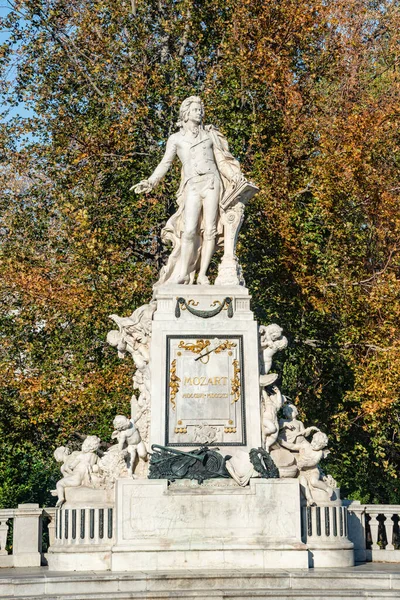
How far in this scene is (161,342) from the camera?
14242mm

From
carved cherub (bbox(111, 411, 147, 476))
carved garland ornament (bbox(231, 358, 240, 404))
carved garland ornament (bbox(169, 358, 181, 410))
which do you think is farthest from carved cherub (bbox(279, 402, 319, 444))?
carved cherub (bbox(111, 411, 147, 476))

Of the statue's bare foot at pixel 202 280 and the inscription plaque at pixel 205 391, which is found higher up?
the statue's bare foot at pixel 202 280

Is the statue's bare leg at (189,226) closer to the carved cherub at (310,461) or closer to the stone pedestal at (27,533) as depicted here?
the carved cherub at (310,461)

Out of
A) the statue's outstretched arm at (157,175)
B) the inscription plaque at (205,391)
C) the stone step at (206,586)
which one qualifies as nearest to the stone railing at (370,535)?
the inscription plaque at (205,391)

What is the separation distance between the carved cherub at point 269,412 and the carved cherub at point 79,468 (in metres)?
2.34

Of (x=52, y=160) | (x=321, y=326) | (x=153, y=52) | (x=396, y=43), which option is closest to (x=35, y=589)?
(x=321, y=326)

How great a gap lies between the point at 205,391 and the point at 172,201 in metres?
11.1

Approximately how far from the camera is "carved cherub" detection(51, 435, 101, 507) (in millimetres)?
14016

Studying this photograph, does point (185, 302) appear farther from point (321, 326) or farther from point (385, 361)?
point (321, 326)

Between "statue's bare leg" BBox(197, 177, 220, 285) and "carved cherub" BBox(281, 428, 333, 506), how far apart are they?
2711 mm

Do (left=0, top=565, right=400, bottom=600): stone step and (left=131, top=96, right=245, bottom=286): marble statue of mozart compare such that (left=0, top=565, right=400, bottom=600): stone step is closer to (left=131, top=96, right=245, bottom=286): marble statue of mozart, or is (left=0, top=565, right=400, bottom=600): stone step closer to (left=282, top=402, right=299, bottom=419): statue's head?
(left=282, top=402, right=299, bottom=419): statue's head

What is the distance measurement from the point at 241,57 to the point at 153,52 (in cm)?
261

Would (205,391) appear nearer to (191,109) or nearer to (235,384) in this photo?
(235,384)

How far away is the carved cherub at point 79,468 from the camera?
1402 centimetres
